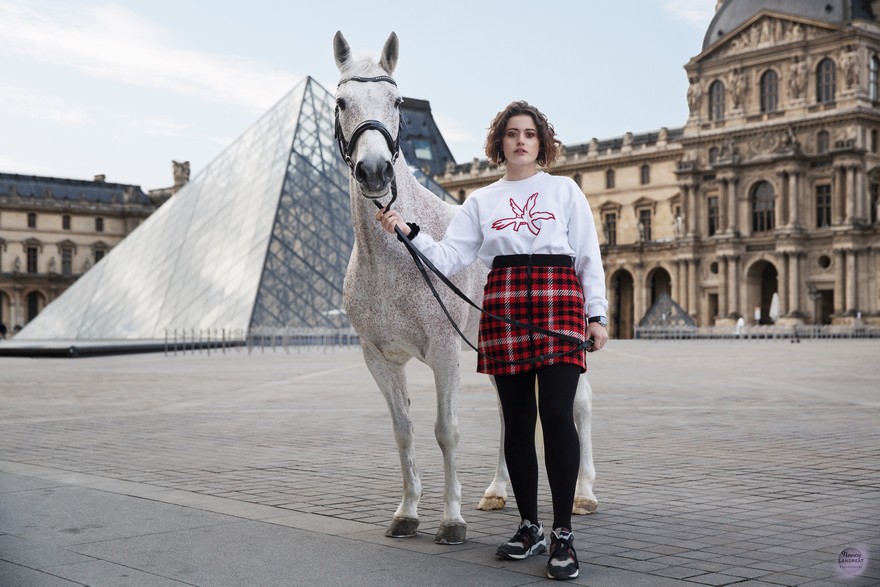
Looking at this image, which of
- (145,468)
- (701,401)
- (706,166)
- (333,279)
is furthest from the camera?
(706,166)

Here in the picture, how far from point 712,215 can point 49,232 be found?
181 feet

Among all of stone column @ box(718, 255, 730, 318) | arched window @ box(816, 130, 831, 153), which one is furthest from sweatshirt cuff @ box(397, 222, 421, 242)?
stone column @ box(718, 255, 730, 318)

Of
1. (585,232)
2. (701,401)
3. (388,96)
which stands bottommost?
(701,401)

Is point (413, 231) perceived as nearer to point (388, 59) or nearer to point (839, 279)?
point (388, 59)

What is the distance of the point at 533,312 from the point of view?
4.39m

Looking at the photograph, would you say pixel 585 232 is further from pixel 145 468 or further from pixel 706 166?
pixel 706 166

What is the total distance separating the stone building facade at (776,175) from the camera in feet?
179

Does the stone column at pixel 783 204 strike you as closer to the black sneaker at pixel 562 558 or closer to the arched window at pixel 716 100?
the arched window at pixel 716 100

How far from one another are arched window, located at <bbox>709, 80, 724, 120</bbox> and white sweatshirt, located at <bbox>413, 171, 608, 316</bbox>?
58.7m

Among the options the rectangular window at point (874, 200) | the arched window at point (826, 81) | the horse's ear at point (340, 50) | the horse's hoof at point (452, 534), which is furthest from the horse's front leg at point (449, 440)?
the arched window at point (826, 81)

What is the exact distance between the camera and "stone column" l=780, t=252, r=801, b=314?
5584 cm

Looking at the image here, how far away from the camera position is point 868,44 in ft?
180

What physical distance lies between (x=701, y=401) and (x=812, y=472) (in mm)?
5878

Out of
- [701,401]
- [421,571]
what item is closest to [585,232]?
[421,571]
